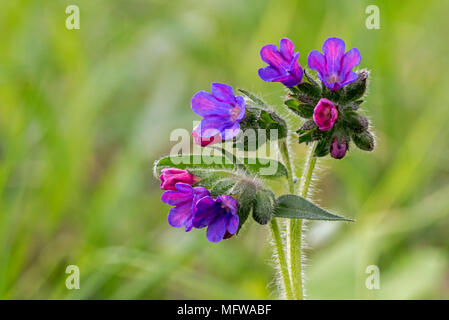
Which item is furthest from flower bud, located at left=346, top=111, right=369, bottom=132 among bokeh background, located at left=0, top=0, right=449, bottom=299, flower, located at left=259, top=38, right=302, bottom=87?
bokeh background, located at left=0, top=0, right=449, bottom=299

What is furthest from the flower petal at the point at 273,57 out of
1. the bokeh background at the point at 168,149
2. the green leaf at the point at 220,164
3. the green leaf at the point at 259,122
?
the bokeh background at the point at 168,149

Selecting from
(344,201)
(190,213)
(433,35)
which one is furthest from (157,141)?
(433,35)

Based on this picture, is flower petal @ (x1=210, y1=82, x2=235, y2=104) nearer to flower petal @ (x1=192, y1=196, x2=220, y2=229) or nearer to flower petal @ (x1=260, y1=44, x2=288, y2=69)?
flower petal @ (x1=260, y1=44, x2=288, y2=69)

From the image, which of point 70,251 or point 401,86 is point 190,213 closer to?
point 70,251

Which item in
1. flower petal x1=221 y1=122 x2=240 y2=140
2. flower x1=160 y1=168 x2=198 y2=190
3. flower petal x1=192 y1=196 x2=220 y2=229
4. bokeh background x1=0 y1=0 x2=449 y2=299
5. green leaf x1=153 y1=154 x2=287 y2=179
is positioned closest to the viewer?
flower petal x1=192 y1=196 x2=220 y2=229

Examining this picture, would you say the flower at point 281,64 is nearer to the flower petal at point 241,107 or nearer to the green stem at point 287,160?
the flower petal at point 241,107

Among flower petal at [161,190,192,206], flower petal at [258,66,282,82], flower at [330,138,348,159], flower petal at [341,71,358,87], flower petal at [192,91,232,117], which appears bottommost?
flower petal at [161,190,192,206]

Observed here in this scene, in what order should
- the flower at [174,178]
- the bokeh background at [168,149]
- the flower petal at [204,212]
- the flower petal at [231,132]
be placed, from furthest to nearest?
the bokeh background at [168,149], the flower at [174,178], the flower petal at [231,132], the flower petal at [204,212]
